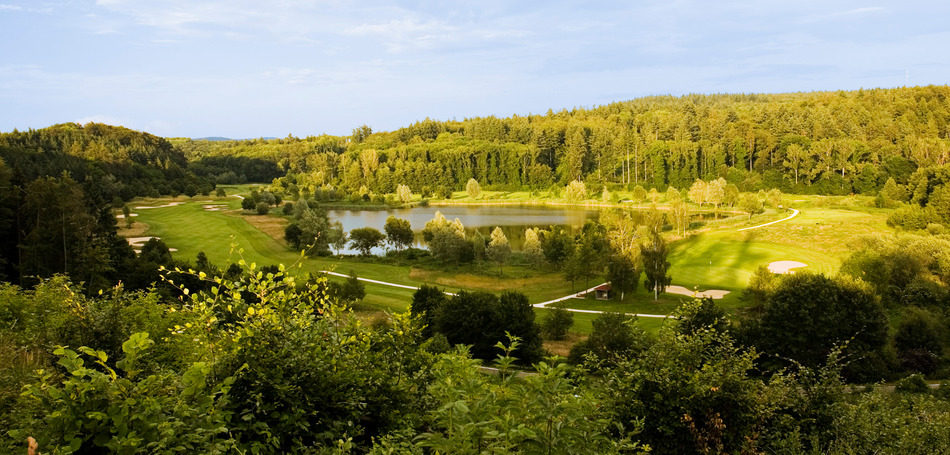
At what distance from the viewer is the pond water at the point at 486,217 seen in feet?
204

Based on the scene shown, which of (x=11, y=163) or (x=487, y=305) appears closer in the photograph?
(x=487, y=305)

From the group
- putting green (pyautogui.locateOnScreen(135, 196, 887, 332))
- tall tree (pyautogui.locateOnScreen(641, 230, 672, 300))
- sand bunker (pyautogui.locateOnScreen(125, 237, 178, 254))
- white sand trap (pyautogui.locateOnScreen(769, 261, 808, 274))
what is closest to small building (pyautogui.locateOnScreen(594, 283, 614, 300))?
putting green (pyautogui.locateOnScreen(135, 196, 887, 332))

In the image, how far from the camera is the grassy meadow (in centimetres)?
3231

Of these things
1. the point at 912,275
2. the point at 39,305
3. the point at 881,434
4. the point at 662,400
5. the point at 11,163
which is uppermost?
the point at 11,163

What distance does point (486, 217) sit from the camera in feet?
245

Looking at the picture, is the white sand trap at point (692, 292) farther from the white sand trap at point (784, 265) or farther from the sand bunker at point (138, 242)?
the sand bunker at point (138, 242)

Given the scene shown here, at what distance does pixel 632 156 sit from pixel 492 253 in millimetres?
81878

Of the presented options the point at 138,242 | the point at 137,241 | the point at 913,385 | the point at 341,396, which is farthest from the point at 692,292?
the point at 137,241

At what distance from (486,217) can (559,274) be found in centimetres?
3613

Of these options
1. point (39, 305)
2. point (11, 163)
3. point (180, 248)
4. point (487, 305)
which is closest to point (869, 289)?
point (487, 305)

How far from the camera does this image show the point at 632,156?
4473 inches

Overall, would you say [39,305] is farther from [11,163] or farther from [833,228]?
[11,163]

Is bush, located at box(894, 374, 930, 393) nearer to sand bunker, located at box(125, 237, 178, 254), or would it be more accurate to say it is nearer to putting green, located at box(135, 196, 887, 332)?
putting green, located at box(135, 196, 887, 332)

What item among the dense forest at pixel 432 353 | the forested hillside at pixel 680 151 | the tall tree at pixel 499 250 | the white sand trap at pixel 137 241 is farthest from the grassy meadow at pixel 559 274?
the forested hillside at pixel 680 151
